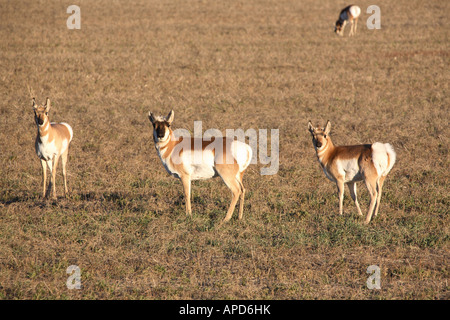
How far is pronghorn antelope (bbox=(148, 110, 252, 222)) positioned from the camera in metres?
9.03

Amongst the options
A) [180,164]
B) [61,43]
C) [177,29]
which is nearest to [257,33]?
[177,29]

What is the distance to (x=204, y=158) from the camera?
906cm

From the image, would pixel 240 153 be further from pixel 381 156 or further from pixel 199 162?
pixel 381 156

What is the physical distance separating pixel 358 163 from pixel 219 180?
11.6 feet

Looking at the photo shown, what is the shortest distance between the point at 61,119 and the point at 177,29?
16000 mm

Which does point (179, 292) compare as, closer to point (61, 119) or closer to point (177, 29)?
point (61, 119)

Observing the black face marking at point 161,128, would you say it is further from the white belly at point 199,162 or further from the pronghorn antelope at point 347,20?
the pronghorn antelope at point 347,20

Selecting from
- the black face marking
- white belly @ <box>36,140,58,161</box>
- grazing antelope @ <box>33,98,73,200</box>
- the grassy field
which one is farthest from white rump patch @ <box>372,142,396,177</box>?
white belly @ <box>36,140,58,161</box>

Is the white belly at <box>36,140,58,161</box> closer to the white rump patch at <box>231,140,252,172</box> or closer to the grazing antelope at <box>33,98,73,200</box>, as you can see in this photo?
the grazing antelope at <box>33,98,73,200</box>

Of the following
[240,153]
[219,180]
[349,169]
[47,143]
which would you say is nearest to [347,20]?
[219,180]

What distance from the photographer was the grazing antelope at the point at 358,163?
873 centimetres

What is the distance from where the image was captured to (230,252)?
788 cm

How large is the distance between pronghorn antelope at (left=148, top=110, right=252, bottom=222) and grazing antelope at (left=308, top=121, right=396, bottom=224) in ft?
4.44

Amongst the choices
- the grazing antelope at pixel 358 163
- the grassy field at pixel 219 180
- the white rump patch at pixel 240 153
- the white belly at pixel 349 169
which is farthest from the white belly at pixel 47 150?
the white belly at pixel 349 169
